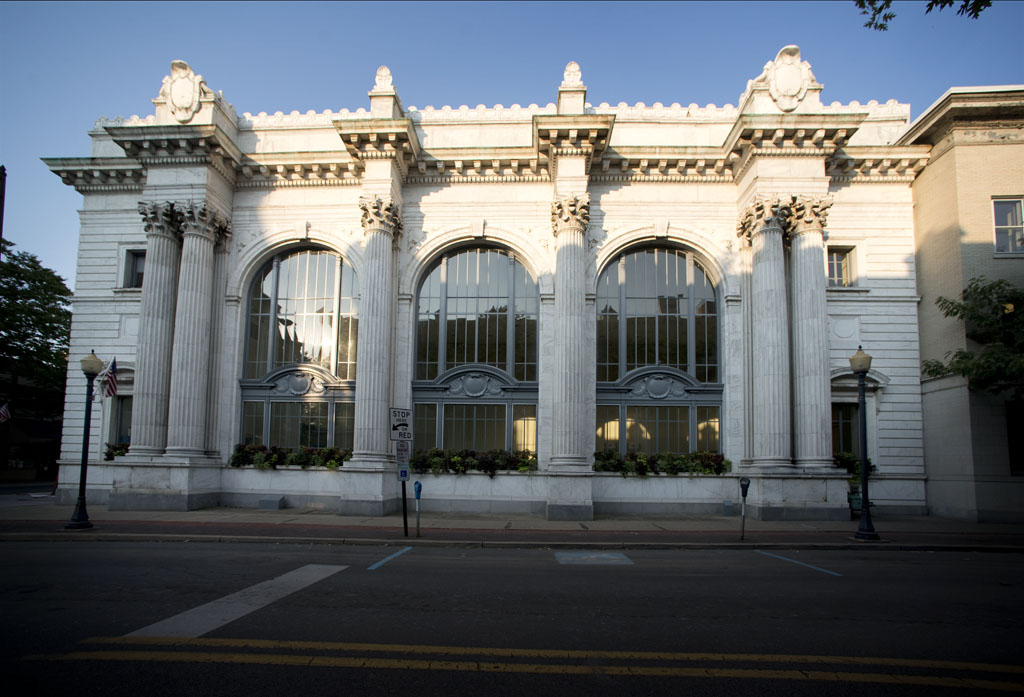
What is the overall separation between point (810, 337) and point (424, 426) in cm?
1267

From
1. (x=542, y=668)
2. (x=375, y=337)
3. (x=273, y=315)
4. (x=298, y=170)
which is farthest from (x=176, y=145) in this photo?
(x=542, y=668)

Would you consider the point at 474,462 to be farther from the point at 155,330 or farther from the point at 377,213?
the point at 155,330

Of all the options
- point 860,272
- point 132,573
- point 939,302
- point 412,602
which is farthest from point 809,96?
point 132,573

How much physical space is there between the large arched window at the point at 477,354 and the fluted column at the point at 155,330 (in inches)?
324

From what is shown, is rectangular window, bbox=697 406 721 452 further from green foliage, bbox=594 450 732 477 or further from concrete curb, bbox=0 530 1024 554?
concrete curb, bbox=0 530 1024 554

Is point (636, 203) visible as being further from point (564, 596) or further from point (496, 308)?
point (564, 596)

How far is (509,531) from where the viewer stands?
15.2 metres

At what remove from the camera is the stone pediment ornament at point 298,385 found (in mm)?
21281

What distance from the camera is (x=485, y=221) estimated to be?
21.0 m

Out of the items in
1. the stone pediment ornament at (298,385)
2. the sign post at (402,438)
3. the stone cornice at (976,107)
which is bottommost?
the sign post at (402,438)

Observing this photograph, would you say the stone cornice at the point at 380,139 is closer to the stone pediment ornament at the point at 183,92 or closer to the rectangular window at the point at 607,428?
the stone pediment ornament at the point at 183,92

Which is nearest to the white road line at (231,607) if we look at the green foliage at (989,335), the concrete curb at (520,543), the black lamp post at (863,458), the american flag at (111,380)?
the concrete curb at (520,543)

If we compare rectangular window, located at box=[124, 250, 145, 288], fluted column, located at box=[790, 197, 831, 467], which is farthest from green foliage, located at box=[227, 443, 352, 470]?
fluted column, located at box=[790, 197, 831, 467]

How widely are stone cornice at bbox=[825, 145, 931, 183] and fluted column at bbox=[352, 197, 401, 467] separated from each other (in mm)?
14491
